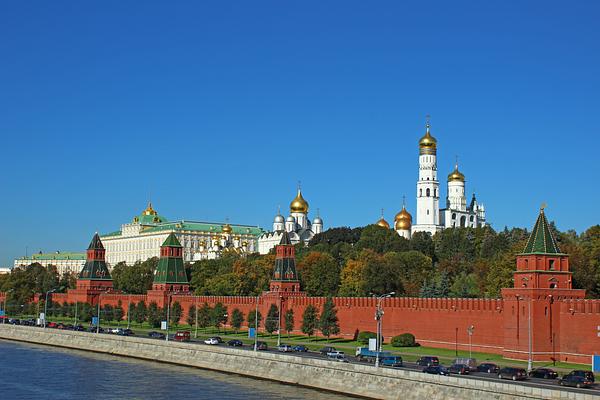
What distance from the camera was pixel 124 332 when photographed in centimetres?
7769

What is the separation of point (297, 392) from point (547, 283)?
58.1ft

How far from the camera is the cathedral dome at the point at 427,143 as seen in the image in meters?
146

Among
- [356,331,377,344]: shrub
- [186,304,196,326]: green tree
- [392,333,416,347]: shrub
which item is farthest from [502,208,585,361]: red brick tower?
[186,304,196,326]: green tree

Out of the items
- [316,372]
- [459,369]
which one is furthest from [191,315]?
[459,369]

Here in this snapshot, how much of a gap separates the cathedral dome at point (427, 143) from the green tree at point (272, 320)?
7064 centimetres

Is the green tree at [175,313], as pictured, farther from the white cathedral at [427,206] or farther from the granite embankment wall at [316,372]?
the white cathedral at [427,206]

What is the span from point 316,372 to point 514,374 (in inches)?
420

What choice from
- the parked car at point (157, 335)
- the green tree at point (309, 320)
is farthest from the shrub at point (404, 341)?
the parked car at point (157, 335)

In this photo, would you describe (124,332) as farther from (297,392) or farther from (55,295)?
(55,295)

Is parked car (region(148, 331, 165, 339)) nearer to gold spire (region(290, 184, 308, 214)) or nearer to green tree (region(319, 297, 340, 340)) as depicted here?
green tree (region(319, 297, 340, 340))

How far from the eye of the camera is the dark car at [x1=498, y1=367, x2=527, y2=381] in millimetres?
44250

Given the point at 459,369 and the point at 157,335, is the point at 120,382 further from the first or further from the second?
the point at 157,335

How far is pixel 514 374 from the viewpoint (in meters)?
44.4

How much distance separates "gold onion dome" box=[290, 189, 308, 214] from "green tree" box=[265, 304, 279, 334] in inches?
3531
